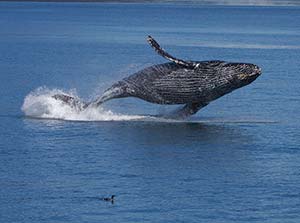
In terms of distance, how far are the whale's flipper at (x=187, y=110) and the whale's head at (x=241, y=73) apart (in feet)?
5.44

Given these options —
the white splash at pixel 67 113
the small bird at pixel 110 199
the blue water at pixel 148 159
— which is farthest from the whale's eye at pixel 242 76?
the small bird at pixel 110 199

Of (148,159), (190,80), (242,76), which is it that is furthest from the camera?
(190,80)

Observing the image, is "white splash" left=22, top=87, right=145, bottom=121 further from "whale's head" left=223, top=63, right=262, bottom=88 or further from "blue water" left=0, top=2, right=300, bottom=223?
"whale's head" left=223, top=63, right=262, bottom=88

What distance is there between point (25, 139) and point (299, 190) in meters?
11.6

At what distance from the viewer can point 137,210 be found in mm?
33156

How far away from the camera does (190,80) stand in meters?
43.8

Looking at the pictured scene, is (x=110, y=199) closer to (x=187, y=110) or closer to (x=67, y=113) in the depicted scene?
(x=187, y=110)

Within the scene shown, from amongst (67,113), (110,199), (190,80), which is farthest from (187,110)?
(110,199)

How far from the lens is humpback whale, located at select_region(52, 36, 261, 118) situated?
143ft

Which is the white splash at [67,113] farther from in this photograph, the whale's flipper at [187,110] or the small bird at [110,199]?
the small bird at [110,199]

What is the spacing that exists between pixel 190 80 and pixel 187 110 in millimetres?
2453

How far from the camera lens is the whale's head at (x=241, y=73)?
4350 centimetres

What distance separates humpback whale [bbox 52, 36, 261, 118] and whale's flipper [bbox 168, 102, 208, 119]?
5cm

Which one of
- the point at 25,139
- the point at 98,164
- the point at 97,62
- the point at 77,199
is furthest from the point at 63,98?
the point at 97,62
